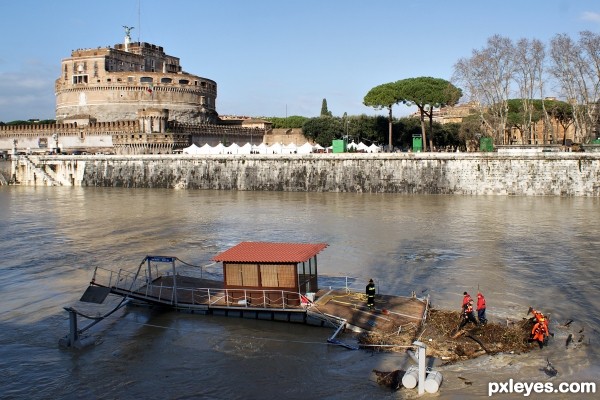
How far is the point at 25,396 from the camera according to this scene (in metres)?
11.7

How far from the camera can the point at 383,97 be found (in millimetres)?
58844

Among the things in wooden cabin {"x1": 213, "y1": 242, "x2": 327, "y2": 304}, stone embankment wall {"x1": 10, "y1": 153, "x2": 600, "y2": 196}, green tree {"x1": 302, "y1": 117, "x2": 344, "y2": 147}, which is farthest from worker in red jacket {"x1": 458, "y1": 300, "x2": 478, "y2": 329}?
green tree {"x1": 302, "y1": 117, "x2": 344, "y2": 147}

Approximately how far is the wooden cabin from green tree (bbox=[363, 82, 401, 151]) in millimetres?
44157

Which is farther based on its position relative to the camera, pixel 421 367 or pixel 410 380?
pixel 410 380

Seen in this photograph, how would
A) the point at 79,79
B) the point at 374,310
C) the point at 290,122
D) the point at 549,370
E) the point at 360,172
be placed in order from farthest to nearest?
the point at 290,122 < the point at 79,79 < the point at 360,172 < the point at 374,310 < the point at 549,370

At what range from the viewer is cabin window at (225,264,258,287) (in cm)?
1569

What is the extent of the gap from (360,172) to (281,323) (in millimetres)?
36253

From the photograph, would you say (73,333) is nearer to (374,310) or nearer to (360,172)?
(374,310)

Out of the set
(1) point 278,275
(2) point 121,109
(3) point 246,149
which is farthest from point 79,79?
(1) point 278,275

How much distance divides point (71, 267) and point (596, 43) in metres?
42.1

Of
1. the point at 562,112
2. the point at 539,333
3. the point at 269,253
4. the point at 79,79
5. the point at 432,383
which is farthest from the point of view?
the point at 79,79

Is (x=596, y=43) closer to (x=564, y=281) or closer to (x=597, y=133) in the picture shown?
(x=597, y=133)

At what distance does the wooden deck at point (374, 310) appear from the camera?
47.8 feet

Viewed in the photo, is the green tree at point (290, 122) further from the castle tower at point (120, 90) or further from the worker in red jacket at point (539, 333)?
the worker in red jacket at point (539, 333)
